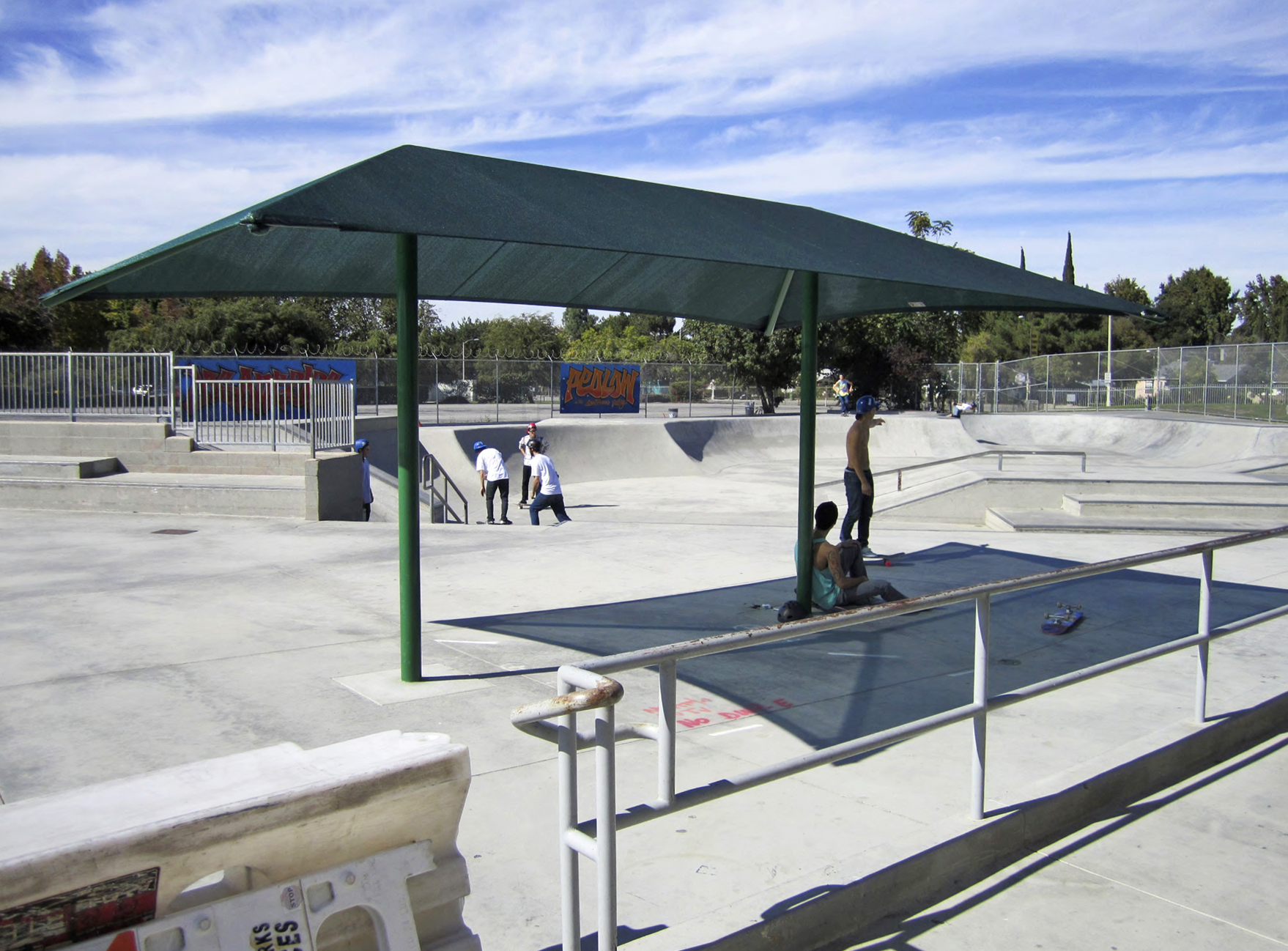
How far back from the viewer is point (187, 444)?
16344 millimetres

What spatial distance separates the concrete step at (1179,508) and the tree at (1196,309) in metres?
72.6

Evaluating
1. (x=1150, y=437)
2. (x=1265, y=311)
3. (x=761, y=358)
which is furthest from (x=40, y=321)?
(x=1265, y=311)

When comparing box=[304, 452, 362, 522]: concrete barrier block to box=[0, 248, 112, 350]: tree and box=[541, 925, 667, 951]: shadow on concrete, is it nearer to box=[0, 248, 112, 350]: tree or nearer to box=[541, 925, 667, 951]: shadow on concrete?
box=[541, 925, 667, 951]: shadow on concrete

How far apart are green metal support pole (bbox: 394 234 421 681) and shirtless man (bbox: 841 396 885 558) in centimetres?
486

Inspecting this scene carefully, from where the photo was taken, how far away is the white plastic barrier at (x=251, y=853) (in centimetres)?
202

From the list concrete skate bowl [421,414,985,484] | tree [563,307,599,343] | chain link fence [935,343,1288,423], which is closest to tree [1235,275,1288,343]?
chain link fence [935,343,1288,423]

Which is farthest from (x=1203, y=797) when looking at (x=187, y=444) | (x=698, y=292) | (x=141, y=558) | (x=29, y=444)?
(x=29, y=444)

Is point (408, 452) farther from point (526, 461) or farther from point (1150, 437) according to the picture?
point (1150, 437)

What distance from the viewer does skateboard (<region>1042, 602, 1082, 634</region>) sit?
7598mm

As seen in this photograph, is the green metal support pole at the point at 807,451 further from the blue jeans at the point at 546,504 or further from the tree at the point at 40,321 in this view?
the tree at the point at 40,321

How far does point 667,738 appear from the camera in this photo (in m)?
2.99

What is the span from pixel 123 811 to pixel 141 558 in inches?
359

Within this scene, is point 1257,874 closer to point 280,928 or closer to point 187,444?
point 280,928

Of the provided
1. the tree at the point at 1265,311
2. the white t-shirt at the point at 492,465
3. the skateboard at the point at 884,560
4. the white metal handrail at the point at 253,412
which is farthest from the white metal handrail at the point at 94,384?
the tree at the point at 1265,311
